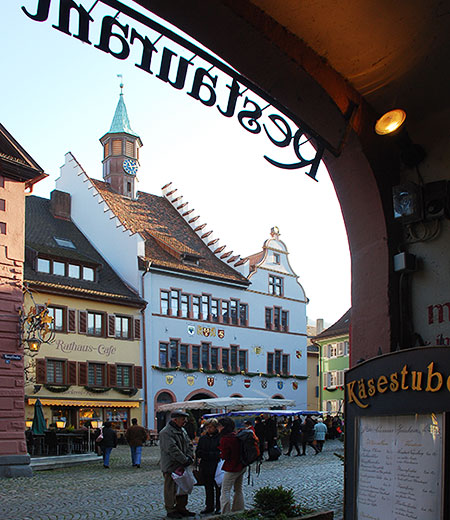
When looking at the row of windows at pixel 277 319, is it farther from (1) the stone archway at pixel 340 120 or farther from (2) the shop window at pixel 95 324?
(1) the stone archway at pixel 340 120

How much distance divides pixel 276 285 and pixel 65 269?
17.1 m

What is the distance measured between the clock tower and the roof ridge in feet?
11.8

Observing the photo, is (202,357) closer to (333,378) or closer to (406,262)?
(333,378)

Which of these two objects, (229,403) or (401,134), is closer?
(401,134)

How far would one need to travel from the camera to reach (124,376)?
38.3 m

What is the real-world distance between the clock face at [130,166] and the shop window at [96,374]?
52.4 ft

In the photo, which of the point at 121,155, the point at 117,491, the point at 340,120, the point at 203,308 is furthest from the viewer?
the point at 121,155

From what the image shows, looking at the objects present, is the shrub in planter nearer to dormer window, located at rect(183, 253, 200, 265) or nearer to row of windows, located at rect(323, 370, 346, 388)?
dormer window, located at rect(183, 253, 200, 265)

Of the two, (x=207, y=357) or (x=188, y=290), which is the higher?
(x=188, y=290)

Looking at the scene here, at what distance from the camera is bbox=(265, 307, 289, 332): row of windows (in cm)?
4888

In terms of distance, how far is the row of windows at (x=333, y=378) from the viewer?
55875 millimetres

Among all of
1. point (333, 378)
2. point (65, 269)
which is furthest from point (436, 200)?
point (333, 378)

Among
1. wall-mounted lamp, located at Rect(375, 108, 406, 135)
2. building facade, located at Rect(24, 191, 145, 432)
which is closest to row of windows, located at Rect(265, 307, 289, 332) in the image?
building facade, located at Rect(24, 191, 145, 432)

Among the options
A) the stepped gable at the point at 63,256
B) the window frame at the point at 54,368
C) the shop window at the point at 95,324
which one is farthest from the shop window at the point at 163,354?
the window frame at the point at 54,368
